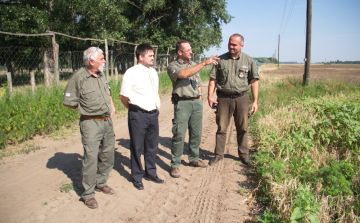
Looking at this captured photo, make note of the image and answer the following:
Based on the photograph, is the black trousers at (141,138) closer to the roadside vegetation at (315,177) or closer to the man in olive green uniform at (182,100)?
the man in olive green uniform at (182,100)

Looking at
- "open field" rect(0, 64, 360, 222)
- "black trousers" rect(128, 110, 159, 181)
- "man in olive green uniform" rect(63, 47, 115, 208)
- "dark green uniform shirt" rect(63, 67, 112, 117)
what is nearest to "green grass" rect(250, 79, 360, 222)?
"open field" rect(0, 64, 360, 222)

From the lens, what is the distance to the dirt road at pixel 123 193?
3.03 metres

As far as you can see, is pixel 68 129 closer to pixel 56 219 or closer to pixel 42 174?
pixel 42 174

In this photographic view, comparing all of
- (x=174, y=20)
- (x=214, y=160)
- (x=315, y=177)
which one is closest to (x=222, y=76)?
(x=214, y=160)

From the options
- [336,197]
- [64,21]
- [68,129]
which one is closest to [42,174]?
[68,129]

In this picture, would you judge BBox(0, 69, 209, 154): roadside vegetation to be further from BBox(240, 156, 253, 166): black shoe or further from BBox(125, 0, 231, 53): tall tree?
BBox(125, 0, 231, 53): tall tree

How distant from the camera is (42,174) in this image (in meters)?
4.10

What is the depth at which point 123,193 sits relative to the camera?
3574 mm

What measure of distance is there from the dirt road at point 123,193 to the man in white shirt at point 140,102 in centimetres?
45

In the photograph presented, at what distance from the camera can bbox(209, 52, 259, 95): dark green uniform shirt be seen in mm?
4273

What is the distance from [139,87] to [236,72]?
66.8 inches

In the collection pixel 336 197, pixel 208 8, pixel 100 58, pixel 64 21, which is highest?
pixel 208 8

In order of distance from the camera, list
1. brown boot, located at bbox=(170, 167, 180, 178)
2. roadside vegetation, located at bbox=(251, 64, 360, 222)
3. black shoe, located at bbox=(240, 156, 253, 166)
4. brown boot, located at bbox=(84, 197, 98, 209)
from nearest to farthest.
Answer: roadside vegetation, located at bbox=(251, 64, 360, 222) < brown boot, located at bbox=(84, 197, 98, 209) < brown boot, located at bbox=(170, 167, 180, 178) < black shoe, located at bbox=(240, 156, 253, 166)

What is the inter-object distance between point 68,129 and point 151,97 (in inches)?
155
